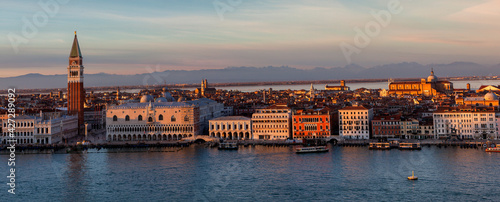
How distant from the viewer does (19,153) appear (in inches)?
1022

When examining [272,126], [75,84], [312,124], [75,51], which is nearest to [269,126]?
[272,126]

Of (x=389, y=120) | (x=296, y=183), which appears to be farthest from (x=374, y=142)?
(x=296, y=183)

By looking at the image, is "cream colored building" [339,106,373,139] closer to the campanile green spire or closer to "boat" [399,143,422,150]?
"boat" [399,143,422,150]

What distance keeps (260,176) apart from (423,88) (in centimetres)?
4978

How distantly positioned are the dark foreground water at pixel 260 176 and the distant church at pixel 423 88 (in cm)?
4143

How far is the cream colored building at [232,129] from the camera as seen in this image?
1156 inches

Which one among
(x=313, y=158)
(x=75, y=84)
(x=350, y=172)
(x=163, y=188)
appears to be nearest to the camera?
(x=163, y=188)

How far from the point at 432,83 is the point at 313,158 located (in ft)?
155

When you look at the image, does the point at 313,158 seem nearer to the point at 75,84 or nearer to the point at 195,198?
the point at 195,198

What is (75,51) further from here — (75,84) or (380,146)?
(380,146)

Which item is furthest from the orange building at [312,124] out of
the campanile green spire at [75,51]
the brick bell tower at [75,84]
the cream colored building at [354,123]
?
the campanile green spire at [75,51]

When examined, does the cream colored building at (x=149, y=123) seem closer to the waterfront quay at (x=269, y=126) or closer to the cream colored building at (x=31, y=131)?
the waterfront quay at (x=269, y=126)

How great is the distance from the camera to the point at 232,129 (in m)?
29.4

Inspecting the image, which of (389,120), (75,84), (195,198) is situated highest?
(75,84)
